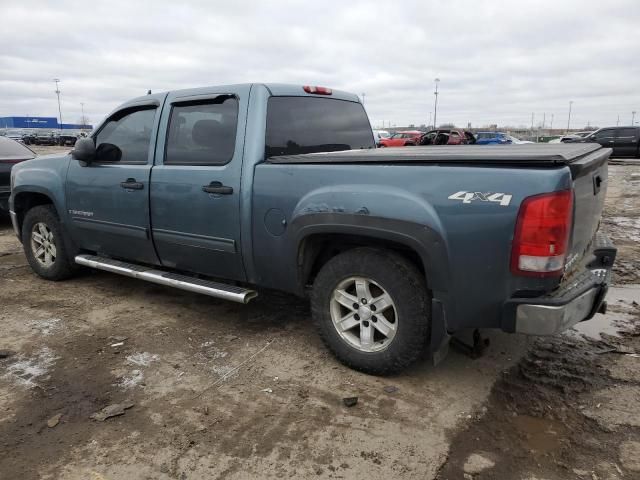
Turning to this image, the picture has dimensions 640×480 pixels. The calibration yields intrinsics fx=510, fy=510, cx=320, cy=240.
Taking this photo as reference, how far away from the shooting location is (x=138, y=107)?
15.0 feet

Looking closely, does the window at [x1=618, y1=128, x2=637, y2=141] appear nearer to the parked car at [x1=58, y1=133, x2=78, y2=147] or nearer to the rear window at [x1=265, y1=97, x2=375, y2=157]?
the rear window at [x1=265, y1=97, x2=375, y2=157]

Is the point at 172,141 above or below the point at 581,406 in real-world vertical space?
above

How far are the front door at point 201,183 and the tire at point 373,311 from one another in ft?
2.64

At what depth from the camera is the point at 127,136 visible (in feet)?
15.3

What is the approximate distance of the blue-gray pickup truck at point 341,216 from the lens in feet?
8.83

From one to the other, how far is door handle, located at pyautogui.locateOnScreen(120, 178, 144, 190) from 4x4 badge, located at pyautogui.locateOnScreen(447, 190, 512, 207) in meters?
2.74

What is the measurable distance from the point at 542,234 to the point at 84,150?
13.0ft

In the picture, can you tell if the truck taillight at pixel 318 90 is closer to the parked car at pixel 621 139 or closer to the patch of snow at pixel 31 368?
the patch of snow at pixel 31 368

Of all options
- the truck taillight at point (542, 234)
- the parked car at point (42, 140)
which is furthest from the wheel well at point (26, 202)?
the parked car at point (42, 140)

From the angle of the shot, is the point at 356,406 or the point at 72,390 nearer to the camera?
the point at 356,406

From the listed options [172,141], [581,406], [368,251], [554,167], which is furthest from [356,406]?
[172,141]

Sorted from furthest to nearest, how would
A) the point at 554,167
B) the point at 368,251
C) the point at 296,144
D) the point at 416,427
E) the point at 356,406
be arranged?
the point at 296,144 < the point at 368,251 < the point at 356,406 < the point at 416,427 < the point at 554,167

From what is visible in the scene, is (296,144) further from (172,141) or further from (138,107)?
(138,107)

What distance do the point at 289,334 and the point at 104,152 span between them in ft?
8.06
